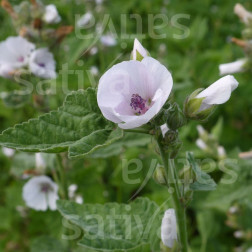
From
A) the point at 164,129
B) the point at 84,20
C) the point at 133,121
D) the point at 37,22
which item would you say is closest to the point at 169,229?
the point at 164,129

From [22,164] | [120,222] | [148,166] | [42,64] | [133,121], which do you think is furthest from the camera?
[148,166]

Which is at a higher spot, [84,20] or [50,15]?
[84,20]

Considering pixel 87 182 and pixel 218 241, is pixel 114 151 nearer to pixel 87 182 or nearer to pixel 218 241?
pixel 87 182

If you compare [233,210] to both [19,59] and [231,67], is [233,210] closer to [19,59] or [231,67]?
[231,67]

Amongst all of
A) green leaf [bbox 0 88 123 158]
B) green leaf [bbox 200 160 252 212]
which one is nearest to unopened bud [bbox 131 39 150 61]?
green leaf [bbox 0 88 123 158]

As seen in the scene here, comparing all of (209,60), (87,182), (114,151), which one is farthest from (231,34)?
(114,151)

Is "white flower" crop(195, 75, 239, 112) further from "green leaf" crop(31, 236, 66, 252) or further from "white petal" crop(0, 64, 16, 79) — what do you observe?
"green leaf" crop(31, 236, 66, 252)

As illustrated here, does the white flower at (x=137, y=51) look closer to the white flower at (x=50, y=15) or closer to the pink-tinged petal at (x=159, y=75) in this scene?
the pink-tinged petal at (x=159, y=75)
